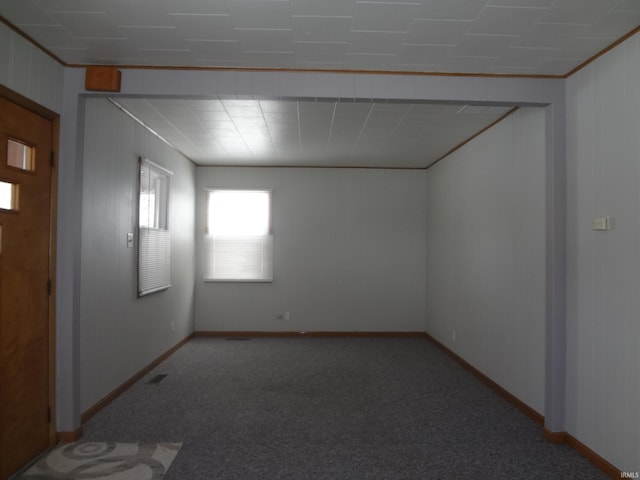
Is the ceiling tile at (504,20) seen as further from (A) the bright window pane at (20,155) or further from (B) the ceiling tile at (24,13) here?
(A) the bright window pane at (20,155)

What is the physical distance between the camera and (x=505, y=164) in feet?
14.2

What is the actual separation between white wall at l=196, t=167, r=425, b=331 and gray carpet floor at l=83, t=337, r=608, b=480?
4.86 feet

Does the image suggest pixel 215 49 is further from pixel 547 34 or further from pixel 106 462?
pixel 106 462

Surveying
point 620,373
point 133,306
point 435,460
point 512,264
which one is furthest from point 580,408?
point 133,306

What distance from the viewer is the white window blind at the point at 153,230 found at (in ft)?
15.6

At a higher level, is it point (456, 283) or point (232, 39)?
point (232, 39)

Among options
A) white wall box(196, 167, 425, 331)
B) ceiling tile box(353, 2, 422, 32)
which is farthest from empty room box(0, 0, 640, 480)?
white wall box(196, 167, 425, 331)

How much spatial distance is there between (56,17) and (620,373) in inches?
155


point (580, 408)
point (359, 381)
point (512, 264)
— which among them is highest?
point (512, 264)

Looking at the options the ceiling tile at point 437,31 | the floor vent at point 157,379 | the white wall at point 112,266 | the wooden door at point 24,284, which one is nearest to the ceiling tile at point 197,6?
the ceiling tile at point 437,31

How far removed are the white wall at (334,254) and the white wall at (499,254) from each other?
84 centimetres

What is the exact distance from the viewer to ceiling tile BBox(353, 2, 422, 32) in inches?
94.0

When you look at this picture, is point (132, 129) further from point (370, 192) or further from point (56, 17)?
point (370, 192)

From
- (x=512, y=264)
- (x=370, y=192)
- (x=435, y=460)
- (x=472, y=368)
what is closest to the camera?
(x=435, y=460)
